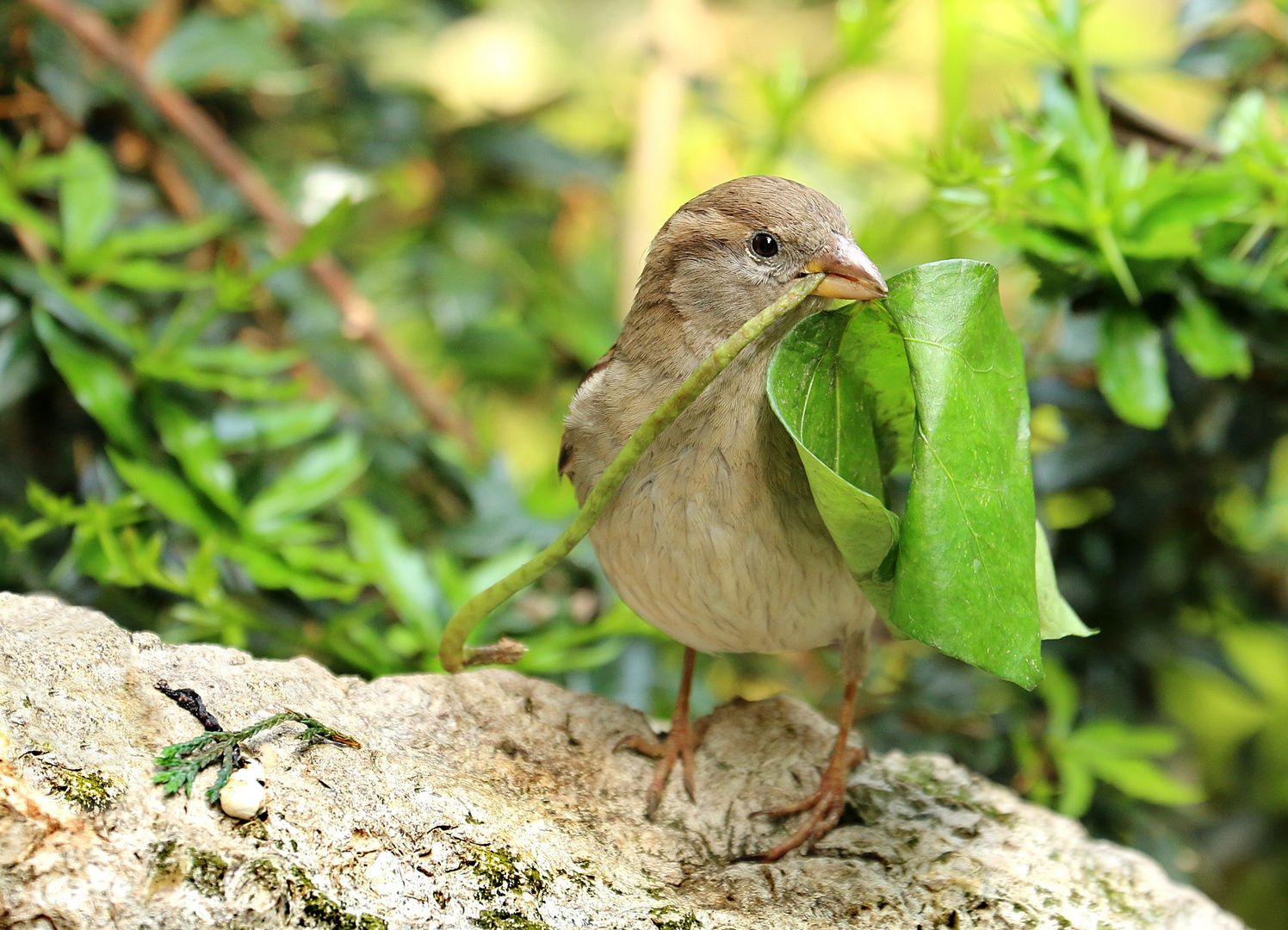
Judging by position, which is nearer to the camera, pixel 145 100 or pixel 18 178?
pixel 18 178

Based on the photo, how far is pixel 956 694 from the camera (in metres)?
3.04

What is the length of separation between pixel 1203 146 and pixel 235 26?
2.70 meters

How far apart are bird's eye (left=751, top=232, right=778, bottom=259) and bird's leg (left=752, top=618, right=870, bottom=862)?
0.68m

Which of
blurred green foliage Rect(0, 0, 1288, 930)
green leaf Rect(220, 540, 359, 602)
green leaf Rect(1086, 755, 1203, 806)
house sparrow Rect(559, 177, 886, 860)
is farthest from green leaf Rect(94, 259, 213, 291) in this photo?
green leaf Rect(1086, 755, 1203, 806)

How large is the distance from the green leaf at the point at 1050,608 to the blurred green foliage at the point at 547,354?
77 centimetres

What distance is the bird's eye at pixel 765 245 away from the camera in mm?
1785

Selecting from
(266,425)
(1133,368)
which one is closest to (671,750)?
(1133,368)

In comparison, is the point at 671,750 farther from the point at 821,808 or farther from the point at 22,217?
the point at 22,217

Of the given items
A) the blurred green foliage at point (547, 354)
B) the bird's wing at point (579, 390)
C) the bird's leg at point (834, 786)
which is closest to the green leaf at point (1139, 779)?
the blurred green foliage at point (547, 354)

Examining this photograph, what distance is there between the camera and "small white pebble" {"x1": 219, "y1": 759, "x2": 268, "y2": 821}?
146 centimetres

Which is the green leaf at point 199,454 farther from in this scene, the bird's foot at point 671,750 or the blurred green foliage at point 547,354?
A: the bird's foot at point 671,750

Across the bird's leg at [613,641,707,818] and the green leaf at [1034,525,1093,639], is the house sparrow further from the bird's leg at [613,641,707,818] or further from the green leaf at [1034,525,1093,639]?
the green leaf at [1034,525,1093,639]

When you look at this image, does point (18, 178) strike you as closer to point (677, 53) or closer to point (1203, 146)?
point (677, 53)

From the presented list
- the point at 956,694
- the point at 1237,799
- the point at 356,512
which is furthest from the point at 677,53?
the point at 1237,799
